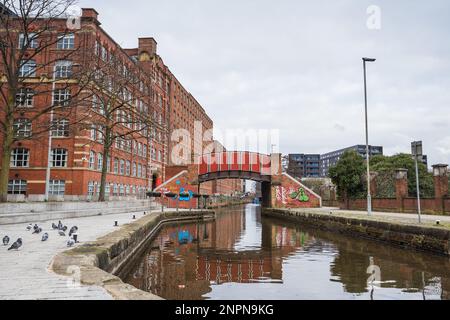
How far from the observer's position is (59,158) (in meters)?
34.4

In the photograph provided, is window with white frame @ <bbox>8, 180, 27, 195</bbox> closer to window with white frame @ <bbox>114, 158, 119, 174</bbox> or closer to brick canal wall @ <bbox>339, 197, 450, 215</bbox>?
window with white frame @ <bbox>114, 158, 119, 174</bbox>

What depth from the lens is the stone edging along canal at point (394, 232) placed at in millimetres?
12227

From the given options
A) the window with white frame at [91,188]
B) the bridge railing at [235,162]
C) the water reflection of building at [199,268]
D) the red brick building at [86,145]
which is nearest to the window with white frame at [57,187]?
the red brick building at [86,145]

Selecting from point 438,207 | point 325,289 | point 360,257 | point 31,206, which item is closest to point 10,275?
point 325,289

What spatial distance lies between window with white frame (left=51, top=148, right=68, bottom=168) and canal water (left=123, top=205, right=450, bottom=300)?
76.5 feet

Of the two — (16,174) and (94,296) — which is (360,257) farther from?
(16,174)

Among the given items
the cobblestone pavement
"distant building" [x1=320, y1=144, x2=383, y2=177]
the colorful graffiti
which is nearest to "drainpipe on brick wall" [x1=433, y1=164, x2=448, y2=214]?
the colorful graffiti

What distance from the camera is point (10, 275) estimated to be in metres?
5.71

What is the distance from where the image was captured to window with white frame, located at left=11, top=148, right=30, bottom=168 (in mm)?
34312

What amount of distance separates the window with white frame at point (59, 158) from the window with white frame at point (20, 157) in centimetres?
247

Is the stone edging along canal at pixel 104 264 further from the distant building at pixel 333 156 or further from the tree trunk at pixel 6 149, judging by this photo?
the distant building at pixel 333 156

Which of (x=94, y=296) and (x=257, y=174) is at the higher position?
(x=257, y=174)
